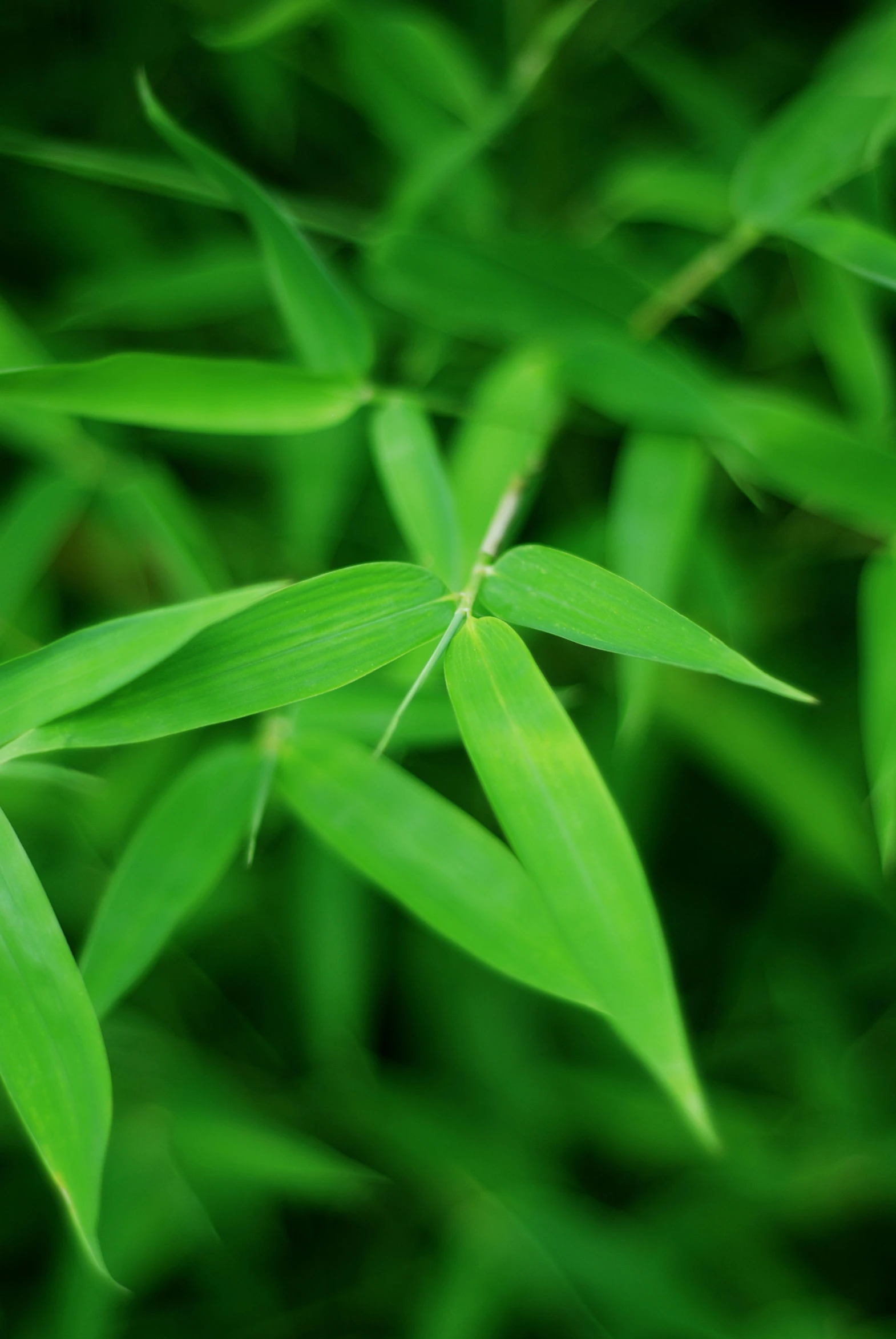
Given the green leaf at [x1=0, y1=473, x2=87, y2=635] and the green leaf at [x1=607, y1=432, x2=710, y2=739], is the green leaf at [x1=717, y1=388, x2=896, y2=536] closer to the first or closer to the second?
the green leaf at [x1=607, y1=432, x2=710, y2=739]

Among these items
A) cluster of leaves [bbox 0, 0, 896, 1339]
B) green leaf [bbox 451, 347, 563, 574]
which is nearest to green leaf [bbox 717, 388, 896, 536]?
cluster of leaves [bbox 0, 0, 896, 1339]

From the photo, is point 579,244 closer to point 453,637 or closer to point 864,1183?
point 453,637

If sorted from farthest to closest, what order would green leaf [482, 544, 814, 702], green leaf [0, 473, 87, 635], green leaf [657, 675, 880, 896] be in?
green leaf [657, 675, 880, 896] < green leaf [0, 473, 87, 635] < green leaf [482, 544, 814, 702]

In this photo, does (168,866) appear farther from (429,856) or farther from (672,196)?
(672,196)

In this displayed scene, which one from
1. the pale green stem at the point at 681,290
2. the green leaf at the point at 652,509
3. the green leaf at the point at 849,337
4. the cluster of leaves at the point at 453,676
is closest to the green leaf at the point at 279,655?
the cluster of leaves at the point at 453,676

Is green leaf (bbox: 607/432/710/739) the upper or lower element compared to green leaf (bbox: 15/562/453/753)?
upper

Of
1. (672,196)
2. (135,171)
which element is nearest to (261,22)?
(135,171)

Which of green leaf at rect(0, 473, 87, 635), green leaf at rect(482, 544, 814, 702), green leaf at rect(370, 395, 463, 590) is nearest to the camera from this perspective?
green leaf at rect(482, 544, 814, 702)
